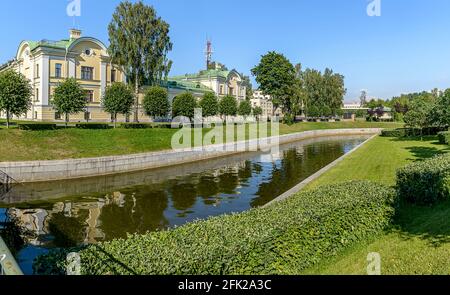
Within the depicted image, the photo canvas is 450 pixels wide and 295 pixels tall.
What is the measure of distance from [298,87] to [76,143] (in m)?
68.8

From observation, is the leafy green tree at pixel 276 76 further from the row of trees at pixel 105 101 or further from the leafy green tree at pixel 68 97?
the leafy green tree at pixel 68 97

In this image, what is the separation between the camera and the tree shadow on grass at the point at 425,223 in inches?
387

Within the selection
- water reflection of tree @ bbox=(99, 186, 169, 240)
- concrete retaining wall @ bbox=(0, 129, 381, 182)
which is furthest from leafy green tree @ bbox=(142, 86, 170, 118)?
water reflection of tree @ bbox=(99, 186, 169, 240)

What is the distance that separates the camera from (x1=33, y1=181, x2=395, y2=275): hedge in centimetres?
606

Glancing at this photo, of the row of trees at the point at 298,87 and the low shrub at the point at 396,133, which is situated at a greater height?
the row of trees at the point at 298,87

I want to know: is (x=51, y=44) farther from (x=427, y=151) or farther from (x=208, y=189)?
(x=427, y=151)

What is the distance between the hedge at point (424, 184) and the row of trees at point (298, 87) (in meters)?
63.9

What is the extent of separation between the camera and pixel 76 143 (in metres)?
30.8

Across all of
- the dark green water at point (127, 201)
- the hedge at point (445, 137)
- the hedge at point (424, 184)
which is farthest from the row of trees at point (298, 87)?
the hedge at point (424, 184)

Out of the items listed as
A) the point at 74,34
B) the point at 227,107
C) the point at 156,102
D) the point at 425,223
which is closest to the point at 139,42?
the point at 156,102

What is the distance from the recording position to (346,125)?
292ft

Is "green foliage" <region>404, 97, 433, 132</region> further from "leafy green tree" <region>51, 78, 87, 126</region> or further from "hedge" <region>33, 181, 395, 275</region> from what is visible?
"hedge" <region>33, 181, 395, 275</region>
